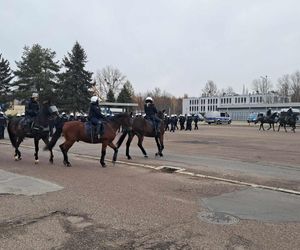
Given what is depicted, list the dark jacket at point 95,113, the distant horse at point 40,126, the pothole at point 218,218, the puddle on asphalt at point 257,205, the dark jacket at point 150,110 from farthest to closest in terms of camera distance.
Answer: the dark jacket at point 150,110, the distant horse at point 40,126, the dark jacket at point 95,113, the puddle on asphalt at point 257,205, the pothole at point 218,218

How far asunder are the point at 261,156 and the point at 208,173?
6219mm

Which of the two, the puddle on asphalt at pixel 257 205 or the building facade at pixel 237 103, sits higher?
the building facade at pixel 237 103

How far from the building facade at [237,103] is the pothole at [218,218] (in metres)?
102

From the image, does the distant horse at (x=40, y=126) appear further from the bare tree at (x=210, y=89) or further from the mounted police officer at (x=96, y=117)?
the bare tree at (x=210, y=89)

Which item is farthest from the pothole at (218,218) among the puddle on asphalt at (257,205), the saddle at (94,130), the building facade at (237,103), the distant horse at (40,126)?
the building facade at (237,103)

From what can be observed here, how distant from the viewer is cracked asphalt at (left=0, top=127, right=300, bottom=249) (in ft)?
20.1

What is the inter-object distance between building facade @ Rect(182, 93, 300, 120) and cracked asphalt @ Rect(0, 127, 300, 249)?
328 feet

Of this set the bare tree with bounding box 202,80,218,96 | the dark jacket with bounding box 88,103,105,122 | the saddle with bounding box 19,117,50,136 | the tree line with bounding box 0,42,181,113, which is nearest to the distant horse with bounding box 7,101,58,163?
the saddle with bounding box 19,117,50,136

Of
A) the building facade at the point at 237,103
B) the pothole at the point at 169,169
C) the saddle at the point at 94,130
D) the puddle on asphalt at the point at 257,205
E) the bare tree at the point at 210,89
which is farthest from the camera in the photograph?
the bare tree at the point at 210,89

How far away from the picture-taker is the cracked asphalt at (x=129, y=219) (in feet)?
20.1

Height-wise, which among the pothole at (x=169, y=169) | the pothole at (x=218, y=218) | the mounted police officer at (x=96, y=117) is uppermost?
the mounted police officer at (x=96, y=117)

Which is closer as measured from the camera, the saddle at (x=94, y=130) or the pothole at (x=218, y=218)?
the pothole at (x=218, y=218)

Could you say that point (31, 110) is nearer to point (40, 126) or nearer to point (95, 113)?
point (40, 126)

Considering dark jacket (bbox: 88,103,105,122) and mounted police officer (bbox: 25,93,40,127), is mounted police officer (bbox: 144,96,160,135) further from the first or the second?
mounted police officer (bbox: 25,93,40,127)
